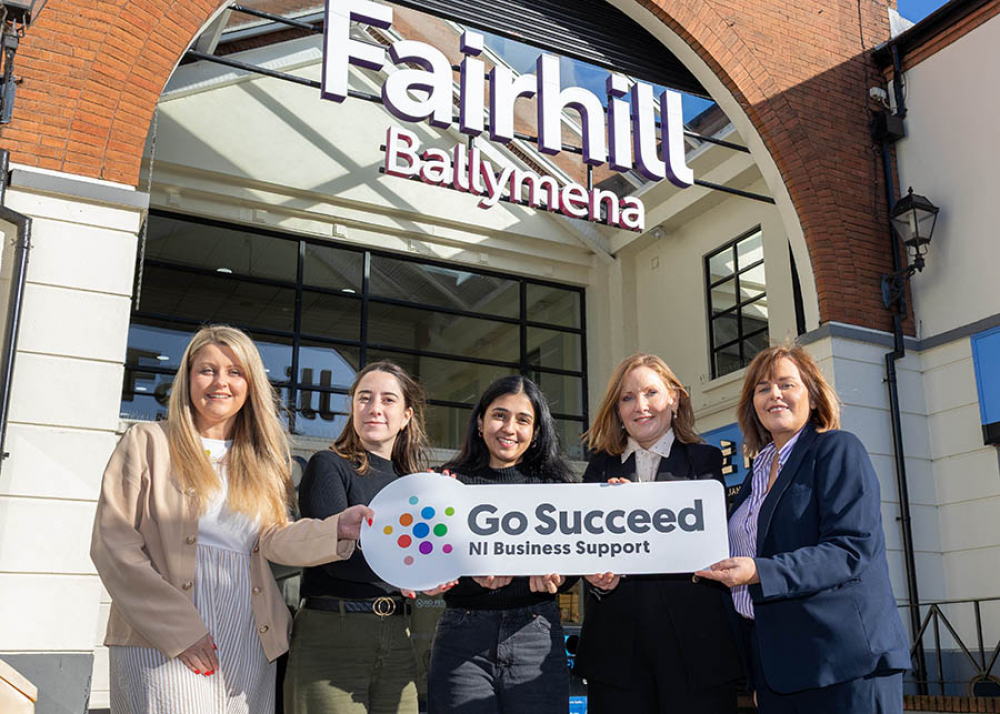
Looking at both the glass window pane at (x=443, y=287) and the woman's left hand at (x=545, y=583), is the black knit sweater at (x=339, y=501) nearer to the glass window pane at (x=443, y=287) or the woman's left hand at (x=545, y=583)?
the woman's left hand at (x=545, y=583)

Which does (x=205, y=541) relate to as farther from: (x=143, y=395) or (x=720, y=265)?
(x=720, y=265)

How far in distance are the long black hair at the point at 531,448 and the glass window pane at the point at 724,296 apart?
964cm

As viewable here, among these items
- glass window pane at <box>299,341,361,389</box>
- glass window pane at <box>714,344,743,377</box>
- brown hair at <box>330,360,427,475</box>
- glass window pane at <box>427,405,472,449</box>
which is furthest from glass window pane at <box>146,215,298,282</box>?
brown hair at <box>330,360,427,475</box>

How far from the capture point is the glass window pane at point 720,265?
12.6 metres

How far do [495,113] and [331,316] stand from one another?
16.7ft

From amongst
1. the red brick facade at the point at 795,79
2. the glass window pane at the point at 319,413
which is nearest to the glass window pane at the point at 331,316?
the glass window pane at the point at 319,413

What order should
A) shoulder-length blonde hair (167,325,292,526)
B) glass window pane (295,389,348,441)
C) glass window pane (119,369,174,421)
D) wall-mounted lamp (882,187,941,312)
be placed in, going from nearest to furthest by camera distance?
shoulder-length blonde hair (167,325,292,526)
wall-mounted lamp (882,187,941,312)
glass window pane (119,369,174,421)
glass window pane (295,389,348,441)

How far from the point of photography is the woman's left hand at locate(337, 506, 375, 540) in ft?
9.25

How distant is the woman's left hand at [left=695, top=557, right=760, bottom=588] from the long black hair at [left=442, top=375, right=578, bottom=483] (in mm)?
693

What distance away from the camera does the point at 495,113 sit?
8.48m

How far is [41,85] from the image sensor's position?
20.6 ft

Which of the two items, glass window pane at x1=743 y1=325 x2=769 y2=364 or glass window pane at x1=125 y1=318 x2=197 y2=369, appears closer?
glass window pane at x1=125 y1=318 x2=197 y2=369

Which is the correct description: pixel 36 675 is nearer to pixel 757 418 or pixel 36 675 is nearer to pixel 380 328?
pixel 757 418

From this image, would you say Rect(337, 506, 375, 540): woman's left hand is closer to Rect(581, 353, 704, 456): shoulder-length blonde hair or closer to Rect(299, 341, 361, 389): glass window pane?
Rect(581, 353, 704, 456): shoulder-length blonde hair
